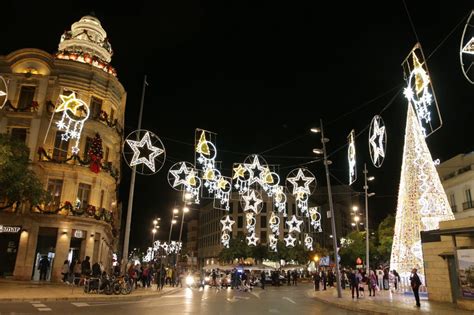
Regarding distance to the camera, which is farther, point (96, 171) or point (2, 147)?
point (96, 171)

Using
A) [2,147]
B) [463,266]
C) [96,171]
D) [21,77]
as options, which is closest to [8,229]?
[96,171]

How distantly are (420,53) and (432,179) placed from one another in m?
11.6

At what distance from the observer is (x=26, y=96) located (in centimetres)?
3362

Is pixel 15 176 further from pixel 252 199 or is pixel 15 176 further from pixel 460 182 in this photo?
pixel 460 182

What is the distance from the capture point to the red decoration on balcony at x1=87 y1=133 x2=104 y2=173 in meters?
33.2

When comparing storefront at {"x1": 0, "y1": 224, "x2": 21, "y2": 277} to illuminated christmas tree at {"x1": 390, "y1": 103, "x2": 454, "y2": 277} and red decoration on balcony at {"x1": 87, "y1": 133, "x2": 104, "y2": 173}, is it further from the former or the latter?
illuminated christmas tree at {"x1": 390, "y1": 103, "x2": 454, "y2": 277}

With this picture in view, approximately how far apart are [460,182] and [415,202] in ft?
Result: 83.6

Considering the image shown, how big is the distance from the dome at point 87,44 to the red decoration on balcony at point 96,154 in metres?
7.39

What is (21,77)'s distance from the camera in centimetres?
3341

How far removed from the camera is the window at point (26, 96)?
33250 mm

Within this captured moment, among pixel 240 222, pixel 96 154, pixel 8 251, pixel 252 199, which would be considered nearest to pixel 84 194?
pixel 96 154

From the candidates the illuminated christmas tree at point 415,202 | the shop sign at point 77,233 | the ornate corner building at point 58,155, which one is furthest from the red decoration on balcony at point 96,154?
the illuminated christmas tree at point 415,202

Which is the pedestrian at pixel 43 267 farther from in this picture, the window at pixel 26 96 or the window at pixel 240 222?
the window at pixel 240 222

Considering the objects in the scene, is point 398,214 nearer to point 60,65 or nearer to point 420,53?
point 420,53
